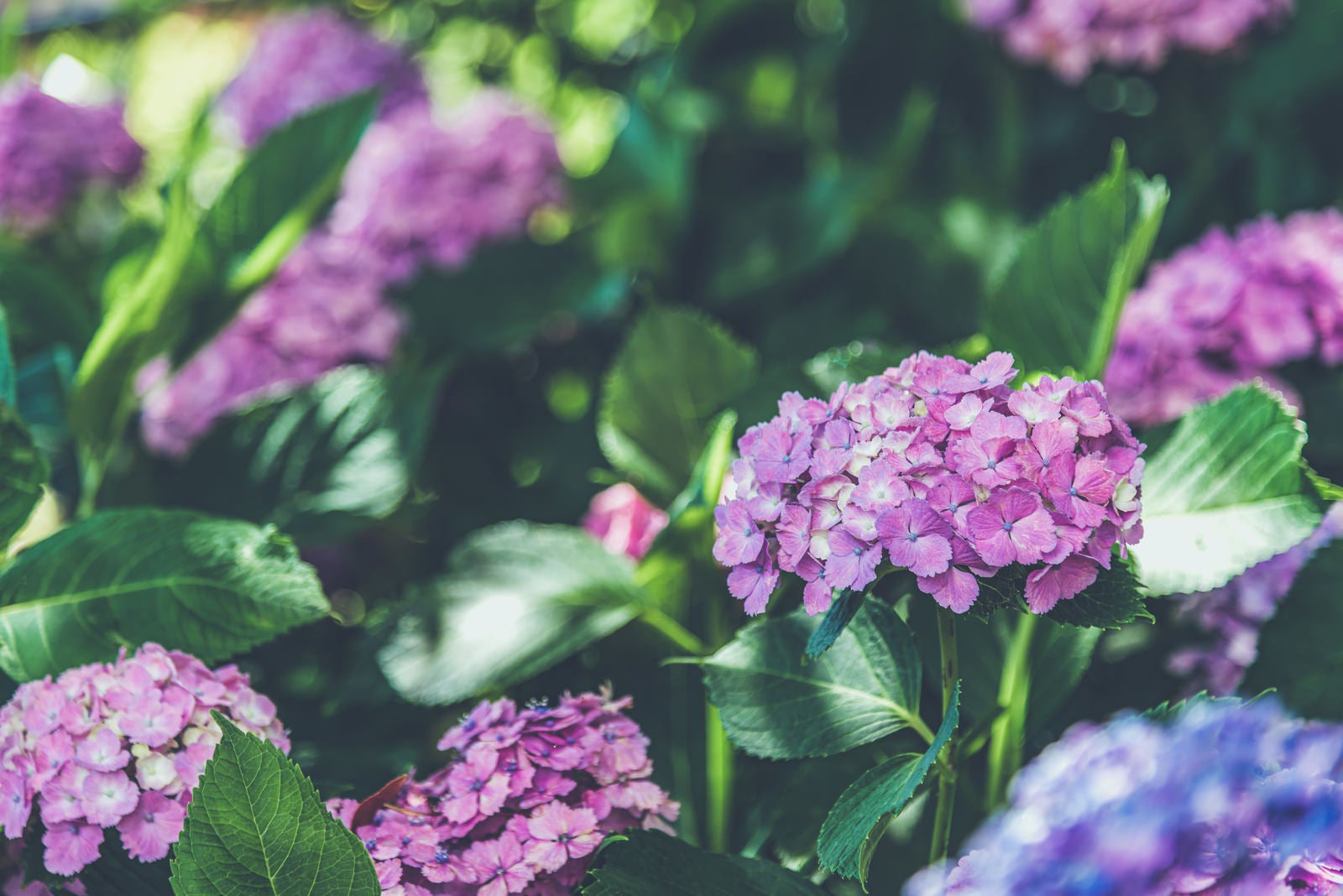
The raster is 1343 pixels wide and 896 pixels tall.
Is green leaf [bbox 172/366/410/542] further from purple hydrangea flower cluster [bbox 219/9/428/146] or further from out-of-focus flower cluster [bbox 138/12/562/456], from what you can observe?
purple hydrangea flower cluster [bbox 219/9/428/146]

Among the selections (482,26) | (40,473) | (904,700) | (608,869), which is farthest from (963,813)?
(482,26)

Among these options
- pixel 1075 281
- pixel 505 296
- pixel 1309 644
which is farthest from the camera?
pixel 505 296

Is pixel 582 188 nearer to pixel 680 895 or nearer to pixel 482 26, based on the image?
pixel 482 26

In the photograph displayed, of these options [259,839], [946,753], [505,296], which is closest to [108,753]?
[259,839]

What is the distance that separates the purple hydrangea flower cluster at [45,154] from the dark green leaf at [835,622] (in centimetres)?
128

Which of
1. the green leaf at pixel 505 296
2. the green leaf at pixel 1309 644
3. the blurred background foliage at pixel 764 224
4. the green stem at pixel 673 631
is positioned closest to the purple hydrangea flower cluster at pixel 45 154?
the blurred background foliage at pixel 764 224

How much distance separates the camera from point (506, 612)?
0.88m

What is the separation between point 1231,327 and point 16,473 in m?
0.93

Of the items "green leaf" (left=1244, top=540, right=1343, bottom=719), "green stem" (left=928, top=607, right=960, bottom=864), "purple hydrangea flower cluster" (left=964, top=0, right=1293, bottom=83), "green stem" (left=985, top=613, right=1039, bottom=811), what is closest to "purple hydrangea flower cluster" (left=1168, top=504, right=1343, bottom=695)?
"green leaf" (left=1244, top=540, right=1343, bottom=719)

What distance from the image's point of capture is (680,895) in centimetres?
65

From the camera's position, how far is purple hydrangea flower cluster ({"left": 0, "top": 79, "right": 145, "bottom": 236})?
1.43 m

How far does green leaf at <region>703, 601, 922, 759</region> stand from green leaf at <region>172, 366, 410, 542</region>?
1.48 ft

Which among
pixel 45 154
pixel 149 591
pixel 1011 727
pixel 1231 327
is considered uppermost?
pixel 45 154

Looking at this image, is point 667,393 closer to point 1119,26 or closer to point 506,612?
point 506,612
